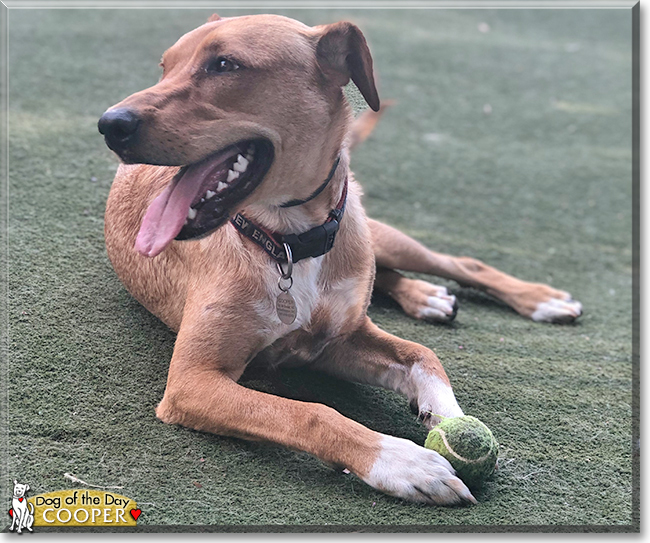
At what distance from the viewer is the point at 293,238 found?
281 centimetres

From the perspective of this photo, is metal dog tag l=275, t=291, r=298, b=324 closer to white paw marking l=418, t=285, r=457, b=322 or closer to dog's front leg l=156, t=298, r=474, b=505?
dog's front leg l=156, t=298, r=474, b=505

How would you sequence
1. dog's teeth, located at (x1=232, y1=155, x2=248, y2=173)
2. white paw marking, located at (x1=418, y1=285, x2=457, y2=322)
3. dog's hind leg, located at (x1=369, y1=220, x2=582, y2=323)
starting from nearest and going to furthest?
dog's teeth, located at (x1=232, y1=155, x2=248, y2=173), white paw marking, located at (x1=418, y1=285, x2=457, y2=322), dog's hind leg, located at (x1=369, y1=220, x2=582, y2=323)

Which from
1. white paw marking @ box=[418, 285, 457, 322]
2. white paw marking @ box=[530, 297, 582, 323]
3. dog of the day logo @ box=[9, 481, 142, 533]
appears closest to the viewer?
dog of the day logo @ box=[9, 481, 142, 533]

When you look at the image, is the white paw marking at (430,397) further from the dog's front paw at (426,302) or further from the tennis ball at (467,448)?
the dog's front paw at (426,302)

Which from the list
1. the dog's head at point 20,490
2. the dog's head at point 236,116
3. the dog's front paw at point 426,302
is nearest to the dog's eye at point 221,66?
the dog's head at point 236,116

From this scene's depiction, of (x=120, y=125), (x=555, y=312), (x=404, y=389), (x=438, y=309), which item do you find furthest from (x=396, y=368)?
(x=555, y=312)

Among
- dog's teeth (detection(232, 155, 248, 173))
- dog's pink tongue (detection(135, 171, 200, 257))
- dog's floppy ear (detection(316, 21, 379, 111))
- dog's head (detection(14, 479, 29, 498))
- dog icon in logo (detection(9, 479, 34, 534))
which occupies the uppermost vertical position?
dog's floppy ear (detection(316, 21, 379, 111))

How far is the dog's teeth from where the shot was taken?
8.44 ft

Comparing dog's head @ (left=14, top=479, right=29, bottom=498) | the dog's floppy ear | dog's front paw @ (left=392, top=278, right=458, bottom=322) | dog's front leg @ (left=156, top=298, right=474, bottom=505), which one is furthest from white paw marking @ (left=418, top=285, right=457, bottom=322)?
dog's head @ (left=14, top=479, right=29, bottom=498)

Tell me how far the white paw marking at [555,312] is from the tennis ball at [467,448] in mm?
1949

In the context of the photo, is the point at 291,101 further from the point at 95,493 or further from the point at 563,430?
the point at 563,430

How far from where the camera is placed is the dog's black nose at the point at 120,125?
2.31 meters

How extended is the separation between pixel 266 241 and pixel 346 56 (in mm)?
782

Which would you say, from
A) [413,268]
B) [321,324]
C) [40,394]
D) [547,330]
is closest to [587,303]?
[547,330]
